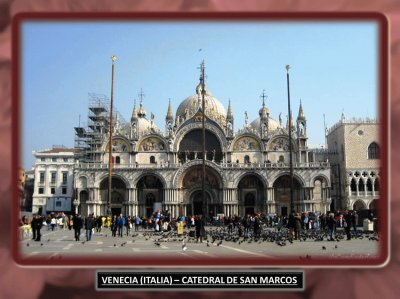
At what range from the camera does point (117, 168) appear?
48.1 meters

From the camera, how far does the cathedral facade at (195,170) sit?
47719mm

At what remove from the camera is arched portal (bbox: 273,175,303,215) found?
47.8m

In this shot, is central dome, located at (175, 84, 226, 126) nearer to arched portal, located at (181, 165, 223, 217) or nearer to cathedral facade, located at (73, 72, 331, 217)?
cathedral facade, located at (73, 72, 331, 217)

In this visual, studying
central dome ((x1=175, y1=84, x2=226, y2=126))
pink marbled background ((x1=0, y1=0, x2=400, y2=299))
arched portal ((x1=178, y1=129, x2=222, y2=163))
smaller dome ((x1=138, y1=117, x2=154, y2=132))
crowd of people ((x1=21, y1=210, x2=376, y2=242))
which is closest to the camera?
pink marbled background ((x1=0, y1=0, x2=400, y2=299))

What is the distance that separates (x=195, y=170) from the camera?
158 ft

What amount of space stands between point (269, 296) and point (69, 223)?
93.7 feet

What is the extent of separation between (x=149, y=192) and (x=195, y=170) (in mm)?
5273

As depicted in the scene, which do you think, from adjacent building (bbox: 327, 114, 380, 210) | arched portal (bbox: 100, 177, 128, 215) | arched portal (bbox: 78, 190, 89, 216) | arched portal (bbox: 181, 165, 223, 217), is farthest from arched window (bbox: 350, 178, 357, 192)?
arched portal (bbox: 78, 190, 89, 216)

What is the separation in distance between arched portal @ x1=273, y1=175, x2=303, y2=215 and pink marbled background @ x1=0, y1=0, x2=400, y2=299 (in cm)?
4280

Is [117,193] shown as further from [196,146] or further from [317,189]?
[317,189]

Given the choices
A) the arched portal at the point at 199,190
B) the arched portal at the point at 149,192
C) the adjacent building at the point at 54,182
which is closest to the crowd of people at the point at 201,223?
the arched portal at the point at 199,190

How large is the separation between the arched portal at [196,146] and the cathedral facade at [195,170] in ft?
0.33
